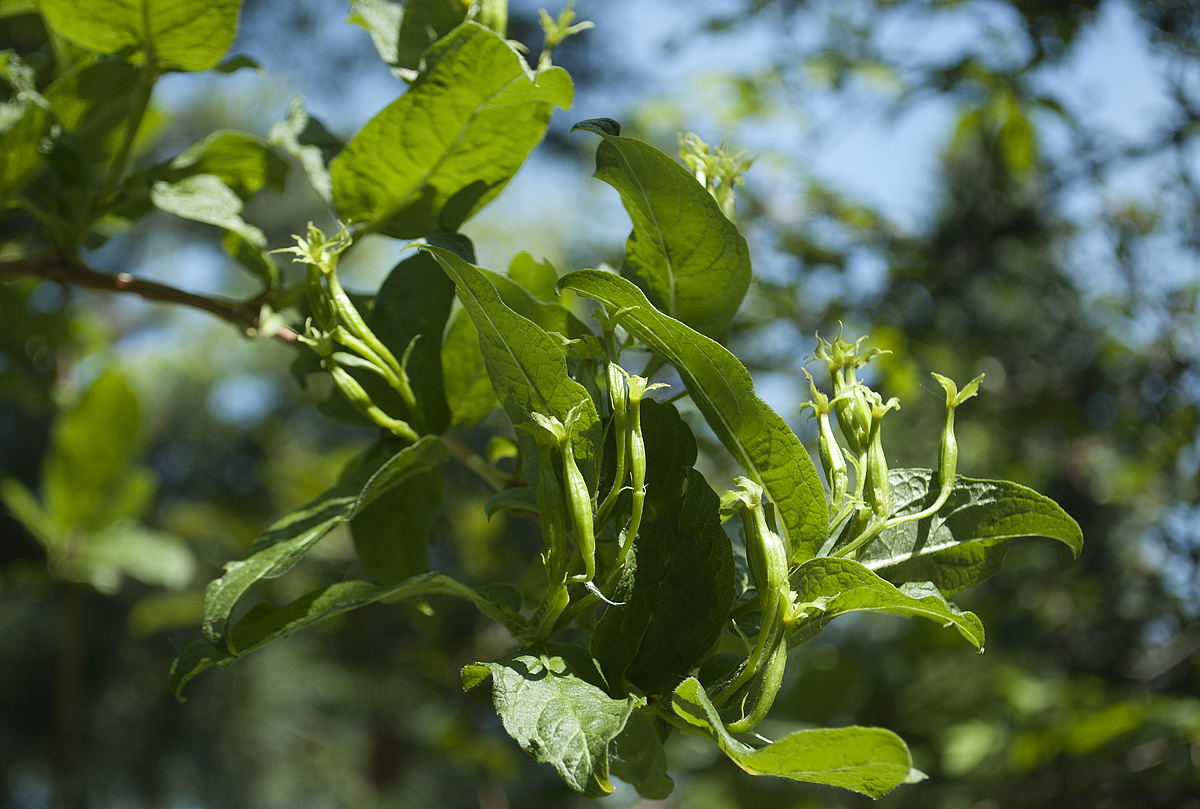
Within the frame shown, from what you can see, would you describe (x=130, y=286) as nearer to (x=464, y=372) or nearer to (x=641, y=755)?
(x=464, y=372)

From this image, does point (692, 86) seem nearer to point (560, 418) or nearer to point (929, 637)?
point (929, 637)

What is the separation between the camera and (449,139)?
0.41m

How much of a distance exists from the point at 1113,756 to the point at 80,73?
136 cm

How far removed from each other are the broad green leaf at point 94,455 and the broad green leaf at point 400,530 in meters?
0.59

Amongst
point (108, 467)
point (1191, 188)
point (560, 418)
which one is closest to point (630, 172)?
point (560, 418)

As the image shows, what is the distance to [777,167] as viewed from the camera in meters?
A: 1.67

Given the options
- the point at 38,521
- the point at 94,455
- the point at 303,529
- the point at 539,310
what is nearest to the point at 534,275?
the point at 539,310

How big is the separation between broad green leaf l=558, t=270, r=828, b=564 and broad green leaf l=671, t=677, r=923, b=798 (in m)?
0.09

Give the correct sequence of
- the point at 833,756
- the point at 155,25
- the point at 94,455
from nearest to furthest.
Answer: the point at 833,756, the point at 155,25, the point at 94,455

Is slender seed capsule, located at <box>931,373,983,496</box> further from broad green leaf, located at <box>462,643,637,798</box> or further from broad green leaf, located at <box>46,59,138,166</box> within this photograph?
broad green leaf, located at <box>46,59,138,166</box>

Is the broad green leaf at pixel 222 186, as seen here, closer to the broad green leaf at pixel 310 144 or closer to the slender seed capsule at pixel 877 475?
the broad green leaf at pixel 310 144

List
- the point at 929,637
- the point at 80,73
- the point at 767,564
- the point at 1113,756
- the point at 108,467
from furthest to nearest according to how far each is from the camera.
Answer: the point at 929,637 < the point at 1113,756 < the point at 108,467 < the point at 80,73 < the point at 767,564

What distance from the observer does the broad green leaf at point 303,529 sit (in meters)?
0.31

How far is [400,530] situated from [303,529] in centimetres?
8
